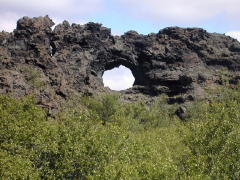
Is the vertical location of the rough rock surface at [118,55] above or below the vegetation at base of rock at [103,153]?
above

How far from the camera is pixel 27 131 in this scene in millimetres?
49781

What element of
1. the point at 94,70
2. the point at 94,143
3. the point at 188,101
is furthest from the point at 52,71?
the point at 94,143

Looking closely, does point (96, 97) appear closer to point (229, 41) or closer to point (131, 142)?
point (229, 41)

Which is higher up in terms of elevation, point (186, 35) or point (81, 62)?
point (186, 35)

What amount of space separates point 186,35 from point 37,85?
68912 millimetres

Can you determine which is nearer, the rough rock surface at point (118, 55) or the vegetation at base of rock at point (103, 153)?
the vegetation at base of rock at point (103, 153)

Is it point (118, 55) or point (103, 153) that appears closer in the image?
point (103, 153)

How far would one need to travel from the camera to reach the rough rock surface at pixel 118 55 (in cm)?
11931

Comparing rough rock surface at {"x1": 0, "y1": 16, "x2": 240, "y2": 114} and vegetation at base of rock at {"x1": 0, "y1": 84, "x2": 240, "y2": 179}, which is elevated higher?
rough rock surface at {"x1": 0, "y1": 16, "x2": 240, "y2": 114}

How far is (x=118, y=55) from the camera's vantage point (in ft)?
472

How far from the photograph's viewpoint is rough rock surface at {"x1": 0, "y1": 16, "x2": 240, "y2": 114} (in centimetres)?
11931

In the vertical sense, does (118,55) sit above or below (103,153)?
above

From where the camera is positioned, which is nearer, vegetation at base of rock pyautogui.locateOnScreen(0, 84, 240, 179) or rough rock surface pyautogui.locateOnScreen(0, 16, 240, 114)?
vegetation at base of rock pyautogui.locateOnScreen(0, 84, 240, 179)

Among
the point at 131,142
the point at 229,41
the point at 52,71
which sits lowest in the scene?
the point at 131,142
